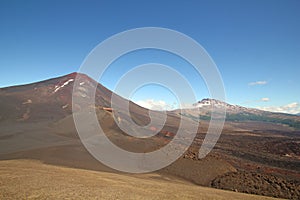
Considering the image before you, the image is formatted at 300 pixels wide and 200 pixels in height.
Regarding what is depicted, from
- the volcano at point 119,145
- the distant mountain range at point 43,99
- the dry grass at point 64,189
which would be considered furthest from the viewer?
the distant mountain range at point 43,99

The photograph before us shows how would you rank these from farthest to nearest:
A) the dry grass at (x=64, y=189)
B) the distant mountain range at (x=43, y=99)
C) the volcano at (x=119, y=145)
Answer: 1. the distant mountain range at (x=43, y=99)
2. the volcano at (x=119, y=145)
3. the dry grass at (x=64, y=189)

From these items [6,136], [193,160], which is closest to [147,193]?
[193,160]

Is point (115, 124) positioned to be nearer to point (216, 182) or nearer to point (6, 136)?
point (6, 136)

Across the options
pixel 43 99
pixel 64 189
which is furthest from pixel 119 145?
pixel 43 99

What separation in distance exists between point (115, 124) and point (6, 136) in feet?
67.0

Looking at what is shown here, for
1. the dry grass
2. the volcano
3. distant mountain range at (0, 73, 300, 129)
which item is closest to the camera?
the dry grass

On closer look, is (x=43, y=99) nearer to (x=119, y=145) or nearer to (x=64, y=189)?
(x=119, y=145)

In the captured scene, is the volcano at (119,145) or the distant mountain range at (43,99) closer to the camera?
the volcano at (119,145)

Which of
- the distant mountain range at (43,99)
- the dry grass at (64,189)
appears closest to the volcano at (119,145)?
the distant mountain range at (43,99)

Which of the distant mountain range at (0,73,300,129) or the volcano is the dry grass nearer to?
the volcano

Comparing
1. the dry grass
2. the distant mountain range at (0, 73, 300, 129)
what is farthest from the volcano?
the dry grass

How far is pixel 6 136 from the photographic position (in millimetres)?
38906

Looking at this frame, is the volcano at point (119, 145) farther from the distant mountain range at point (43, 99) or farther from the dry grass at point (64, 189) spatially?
the dry grass at point (64, 189)

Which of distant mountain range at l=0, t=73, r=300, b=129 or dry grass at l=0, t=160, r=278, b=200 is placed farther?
distant mountain range at l=0, t=73, r=300, b=129
